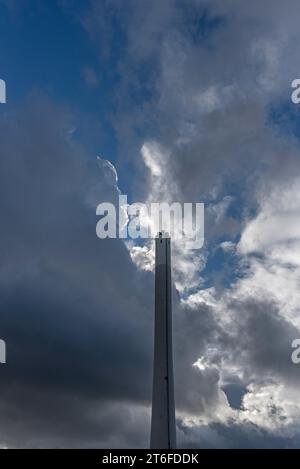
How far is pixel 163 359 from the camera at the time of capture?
502ft

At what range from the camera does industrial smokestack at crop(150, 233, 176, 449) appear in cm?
14562

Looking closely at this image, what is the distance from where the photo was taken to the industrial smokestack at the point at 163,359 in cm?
14562

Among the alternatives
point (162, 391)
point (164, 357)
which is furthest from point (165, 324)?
point (162, 391)
